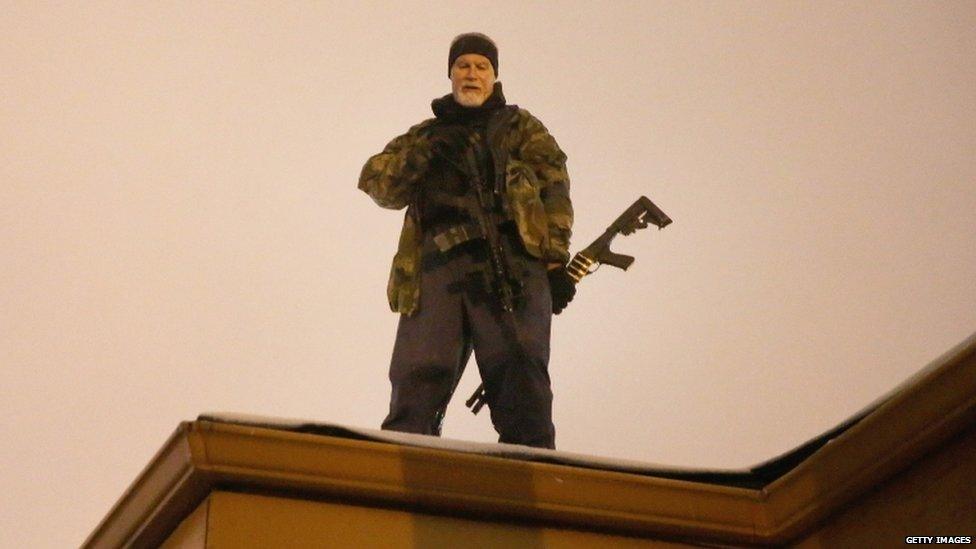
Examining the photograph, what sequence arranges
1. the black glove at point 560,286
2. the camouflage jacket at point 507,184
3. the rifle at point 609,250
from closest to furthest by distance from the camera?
1. the camouflage jacket at point 507,184
2. the black glove at point 560,286
3. the rifle at point 609,250

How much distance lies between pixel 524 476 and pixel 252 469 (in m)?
0.34

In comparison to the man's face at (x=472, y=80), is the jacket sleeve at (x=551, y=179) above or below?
below

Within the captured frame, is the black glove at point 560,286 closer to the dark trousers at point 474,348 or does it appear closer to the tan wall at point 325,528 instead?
the dark trousers at point 474,348

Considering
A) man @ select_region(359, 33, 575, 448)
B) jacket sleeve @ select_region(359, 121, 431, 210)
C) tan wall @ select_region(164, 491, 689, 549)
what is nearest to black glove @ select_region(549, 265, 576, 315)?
man @ select_region(359, 33, 575, 448)

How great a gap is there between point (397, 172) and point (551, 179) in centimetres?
40

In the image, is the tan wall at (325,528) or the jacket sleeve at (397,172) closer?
the tan wall at (325,528)

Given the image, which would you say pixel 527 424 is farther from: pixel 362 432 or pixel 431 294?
pixel 362 432

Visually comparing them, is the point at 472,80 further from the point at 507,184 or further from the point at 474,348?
Answer: the point at 474,348

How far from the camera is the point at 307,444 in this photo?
172 centimetres

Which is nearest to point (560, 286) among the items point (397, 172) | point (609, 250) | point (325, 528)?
point (609, 250)

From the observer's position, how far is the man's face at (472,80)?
12.3 ft

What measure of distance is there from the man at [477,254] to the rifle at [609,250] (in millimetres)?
101

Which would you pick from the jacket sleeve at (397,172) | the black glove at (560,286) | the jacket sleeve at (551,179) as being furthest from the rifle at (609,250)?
the jacket sleeve at (397,172)

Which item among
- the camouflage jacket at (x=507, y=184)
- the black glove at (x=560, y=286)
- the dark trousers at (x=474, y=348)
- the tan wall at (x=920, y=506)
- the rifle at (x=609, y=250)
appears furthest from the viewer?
the rifle at (x=609, y=250)
